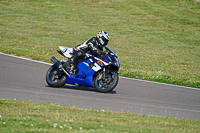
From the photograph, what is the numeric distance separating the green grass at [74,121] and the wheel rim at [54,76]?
101 inches

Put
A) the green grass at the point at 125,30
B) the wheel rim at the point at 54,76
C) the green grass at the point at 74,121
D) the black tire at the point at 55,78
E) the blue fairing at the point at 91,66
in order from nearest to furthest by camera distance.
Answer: the green grass at the point at 74,121 → the blue fairing at the point at 91,66 → the black tire at the point at 55,78 → the wheel rim at the point at 54,76 → the green grass at the point at 125,30

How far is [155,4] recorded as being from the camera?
43.2 metres

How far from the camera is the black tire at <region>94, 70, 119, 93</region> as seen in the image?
9.01 m

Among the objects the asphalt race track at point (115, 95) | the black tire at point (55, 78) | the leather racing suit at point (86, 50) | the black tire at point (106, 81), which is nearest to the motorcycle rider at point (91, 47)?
the leather racing suit at point (86, 50)

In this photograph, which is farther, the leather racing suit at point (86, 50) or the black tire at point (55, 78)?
the black tire at point (55, 78)

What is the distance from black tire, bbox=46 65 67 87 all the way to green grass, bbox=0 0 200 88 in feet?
13.8

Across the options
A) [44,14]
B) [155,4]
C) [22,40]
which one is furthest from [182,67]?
[155,4]

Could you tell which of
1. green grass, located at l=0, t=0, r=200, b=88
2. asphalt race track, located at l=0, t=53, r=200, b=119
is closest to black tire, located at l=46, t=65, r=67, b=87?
asphalt race track, located at l=0, t=53, r=200, b=119

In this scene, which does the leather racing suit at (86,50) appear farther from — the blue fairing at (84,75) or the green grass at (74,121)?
the green grass at (74,121)

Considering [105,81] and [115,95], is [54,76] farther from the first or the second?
[115,95]

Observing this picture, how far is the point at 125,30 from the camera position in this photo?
30.2 metres

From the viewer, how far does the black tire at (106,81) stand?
9008 millimetres

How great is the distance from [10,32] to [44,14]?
10.1 meters

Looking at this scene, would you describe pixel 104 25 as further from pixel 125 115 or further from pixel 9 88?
pixel 125 115
